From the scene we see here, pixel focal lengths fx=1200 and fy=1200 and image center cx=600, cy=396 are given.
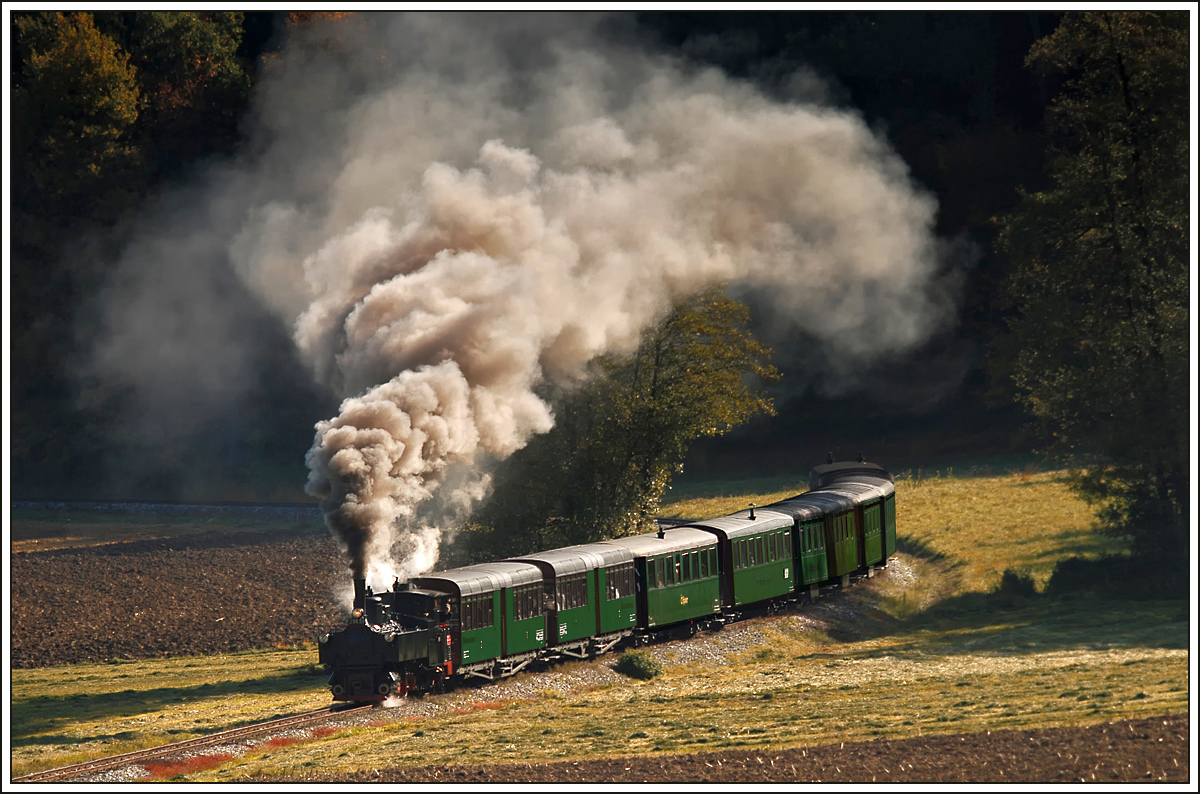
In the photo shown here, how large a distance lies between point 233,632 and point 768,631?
14.5 m

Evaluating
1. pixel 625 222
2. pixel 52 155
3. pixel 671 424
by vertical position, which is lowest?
pixel 671 424

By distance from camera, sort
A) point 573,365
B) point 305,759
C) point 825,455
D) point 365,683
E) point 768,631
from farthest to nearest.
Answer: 1. point 825,455
2. point 573,365
3. point 768,631
4. point 365,683
5. point 305,759

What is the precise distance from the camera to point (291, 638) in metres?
31.6

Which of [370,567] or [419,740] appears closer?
[419,740]

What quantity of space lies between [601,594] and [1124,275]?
48.7 feet

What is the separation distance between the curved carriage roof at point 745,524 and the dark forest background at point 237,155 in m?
22.7

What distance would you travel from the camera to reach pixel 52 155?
191 ft

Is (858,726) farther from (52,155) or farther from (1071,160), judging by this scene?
(52,155)

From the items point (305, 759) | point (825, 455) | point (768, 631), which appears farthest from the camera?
point (825, 455)

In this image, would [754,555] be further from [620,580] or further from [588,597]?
[588,597]

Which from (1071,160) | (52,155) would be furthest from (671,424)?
(52,155)

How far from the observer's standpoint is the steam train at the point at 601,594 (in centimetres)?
2061

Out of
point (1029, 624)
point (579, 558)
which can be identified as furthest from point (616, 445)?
point (1029, 624)

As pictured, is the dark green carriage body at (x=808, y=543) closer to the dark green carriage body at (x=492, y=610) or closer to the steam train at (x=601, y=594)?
the steam train at (x=601, y=594)
